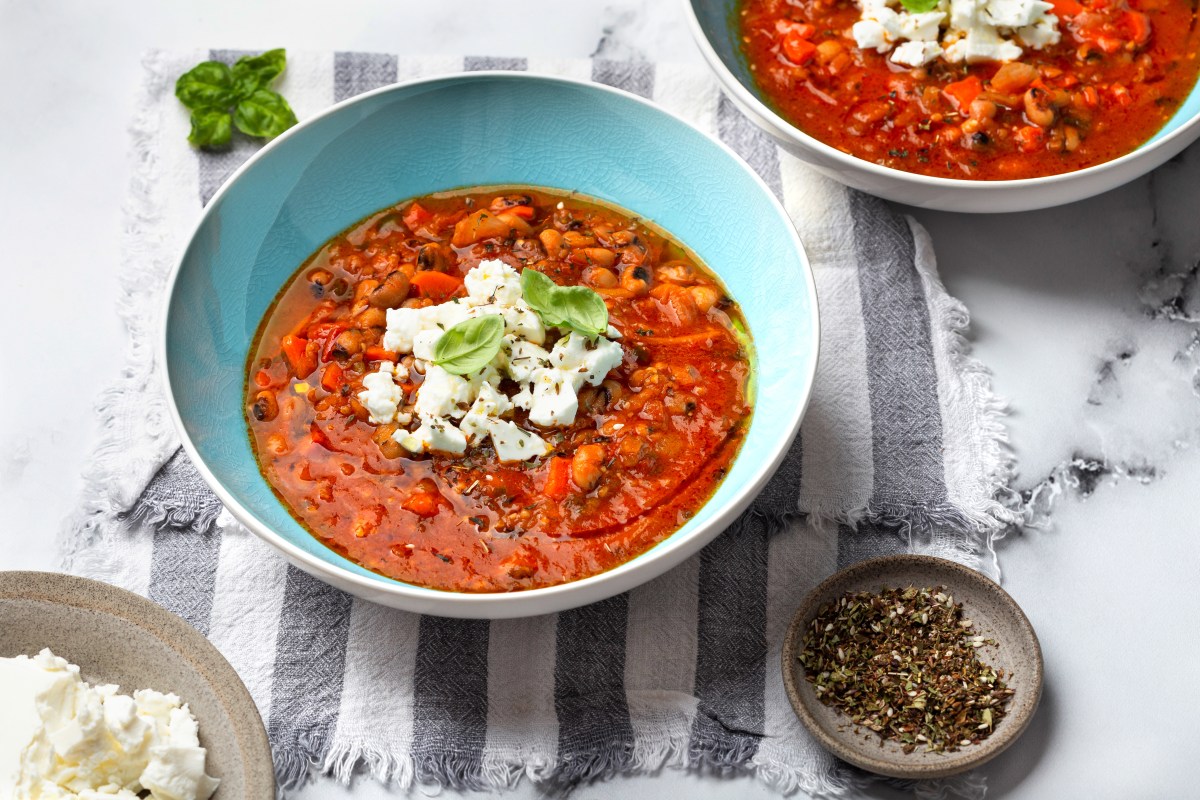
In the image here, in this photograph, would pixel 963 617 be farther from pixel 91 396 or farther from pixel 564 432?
pixel 91 396

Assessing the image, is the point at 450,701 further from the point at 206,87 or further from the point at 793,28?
the point at 793,28

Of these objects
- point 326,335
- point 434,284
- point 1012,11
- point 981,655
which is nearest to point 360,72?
point 434,284

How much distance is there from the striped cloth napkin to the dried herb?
204 millimetres

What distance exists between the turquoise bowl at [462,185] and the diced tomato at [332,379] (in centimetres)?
30

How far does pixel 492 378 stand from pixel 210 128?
6.73ft

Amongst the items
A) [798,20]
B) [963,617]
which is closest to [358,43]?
[798,20]

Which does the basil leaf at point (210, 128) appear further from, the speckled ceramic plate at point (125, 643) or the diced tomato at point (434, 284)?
the speckled ceramic plate at point (125, 643)

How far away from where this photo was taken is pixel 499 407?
4324 mm

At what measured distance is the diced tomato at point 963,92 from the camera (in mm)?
5365

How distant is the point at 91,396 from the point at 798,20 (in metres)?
3.49

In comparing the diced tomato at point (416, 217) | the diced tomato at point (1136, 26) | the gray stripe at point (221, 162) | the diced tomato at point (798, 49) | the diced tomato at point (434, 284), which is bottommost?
the diced tomato at point (1136, 26)

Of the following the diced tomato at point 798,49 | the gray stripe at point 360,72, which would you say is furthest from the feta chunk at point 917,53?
the gray stripe at point 360,72

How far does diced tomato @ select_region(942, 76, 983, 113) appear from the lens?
5.37m

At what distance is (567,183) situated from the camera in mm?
5059
